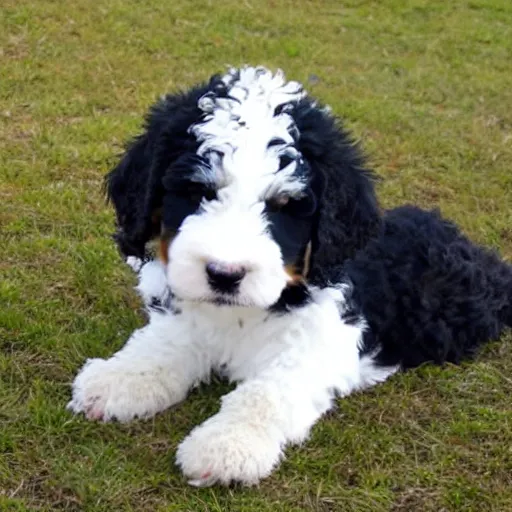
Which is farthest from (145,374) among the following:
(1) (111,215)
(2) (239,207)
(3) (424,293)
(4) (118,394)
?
(1) (111,215)

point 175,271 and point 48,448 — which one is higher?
point 175,271

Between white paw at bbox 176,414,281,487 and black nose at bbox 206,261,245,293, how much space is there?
60 centimetres

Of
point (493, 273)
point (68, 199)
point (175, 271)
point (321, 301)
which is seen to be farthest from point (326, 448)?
point (68, 199)

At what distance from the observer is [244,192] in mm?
3459

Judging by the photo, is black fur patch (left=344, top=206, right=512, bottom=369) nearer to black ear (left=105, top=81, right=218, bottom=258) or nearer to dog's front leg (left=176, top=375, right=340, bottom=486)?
dog's front leg (left=176, top=375, right=340, bottom=486)

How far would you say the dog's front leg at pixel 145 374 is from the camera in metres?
3.92

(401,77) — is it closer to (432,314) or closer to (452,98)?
(452,98)

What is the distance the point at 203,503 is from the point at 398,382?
1.30 metres

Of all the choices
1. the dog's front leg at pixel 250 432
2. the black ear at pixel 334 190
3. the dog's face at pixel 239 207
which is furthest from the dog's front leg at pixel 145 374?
the black ear at pixel 334 190

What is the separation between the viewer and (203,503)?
3.51m

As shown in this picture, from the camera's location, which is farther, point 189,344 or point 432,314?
point 432,314

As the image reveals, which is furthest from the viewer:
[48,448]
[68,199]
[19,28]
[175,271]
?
[19,28]

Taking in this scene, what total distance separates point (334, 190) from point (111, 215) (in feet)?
7.48

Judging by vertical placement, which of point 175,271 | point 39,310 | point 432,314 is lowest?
point 39,310
